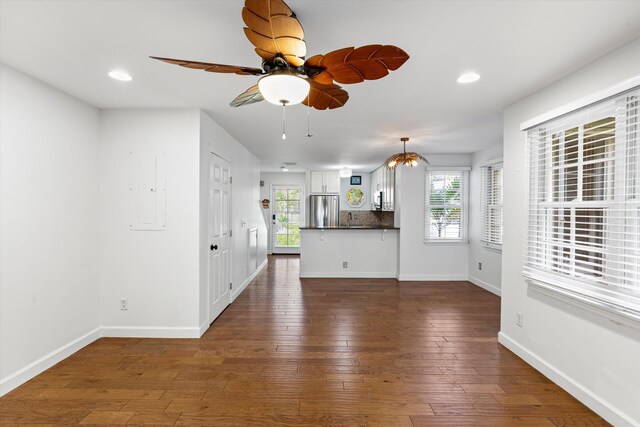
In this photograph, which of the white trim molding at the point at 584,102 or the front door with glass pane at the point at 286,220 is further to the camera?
the front door with glass pane at the point at 286,220

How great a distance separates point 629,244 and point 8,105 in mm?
4373

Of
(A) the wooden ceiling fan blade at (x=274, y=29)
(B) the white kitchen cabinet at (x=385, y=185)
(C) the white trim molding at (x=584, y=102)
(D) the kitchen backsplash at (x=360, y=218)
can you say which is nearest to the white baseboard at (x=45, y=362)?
(A) the wooden ceiling fan blade at (x=274, y=29)

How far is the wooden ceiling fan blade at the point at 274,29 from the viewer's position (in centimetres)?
121

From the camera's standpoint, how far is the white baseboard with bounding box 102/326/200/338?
336 cm

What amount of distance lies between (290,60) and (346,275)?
520cm

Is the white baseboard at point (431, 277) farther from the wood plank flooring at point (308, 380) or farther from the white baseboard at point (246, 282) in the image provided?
the white baseboard at point (246, 282)

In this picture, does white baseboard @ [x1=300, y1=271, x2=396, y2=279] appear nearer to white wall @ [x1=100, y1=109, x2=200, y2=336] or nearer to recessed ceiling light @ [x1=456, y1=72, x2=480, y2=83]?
white wall @ [x1=100, y1=109, x2=200, y2=336]

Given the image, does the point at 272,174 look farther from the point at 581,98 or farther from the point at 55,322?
the point at 581,98

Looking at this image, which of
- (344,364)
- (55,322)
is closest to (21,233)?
(55,322)

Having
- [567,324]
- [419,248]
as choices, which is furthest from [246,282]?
[567,324]

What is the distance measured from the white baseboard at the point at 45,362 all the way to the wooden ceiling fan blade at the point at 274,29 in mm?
2981

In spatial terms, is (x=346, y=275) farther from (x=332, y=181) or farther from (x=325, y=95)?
(x=325, y=95)

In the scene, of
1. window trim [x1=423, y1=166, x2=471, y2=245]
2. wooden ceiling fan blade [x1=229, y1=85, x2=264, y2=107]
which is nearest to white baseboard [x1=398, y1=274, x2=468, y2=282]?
window trim [x1=423, y1=166, x2=471, y2=245]

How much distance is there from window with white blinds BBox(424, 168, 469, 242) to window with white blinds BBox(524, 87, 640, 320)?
311 centimetres
